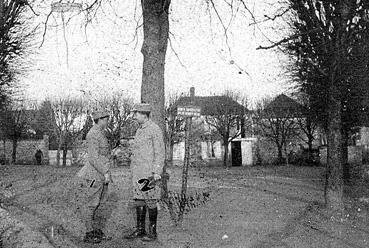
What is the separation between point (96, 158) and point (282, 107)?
43.0 metres

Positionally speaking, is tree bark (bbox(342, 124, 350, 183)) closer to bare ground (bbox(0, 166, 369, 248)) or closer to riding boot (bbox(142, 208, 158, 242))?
bare ground (bbox(0, 166, 369, 248))

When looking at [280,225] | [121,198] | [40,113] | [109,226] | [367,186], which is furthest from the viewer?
[40,113]

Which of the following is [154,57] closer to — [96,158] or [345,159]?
[96,158]

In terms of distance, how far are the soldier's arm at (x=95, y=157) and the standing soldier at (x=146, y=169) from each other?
0.45 metres

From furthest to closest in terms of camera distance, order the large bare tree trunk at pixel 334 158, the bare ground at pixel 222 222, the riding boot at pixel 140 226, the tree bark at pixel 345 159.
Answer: the tree bark at pixel 345 159, the large bare tree trunk at pixel 334 158, the bare ground at pixel 222 222, the riding boot at pixel 140 226

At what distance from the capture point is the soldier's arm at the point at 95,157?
6.55 meters

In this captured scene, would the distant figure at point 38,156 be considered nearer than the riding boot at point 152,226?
No

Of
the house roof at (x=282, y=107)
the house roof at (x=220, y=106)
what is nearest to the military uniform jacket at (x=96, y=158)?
the house roof at (x=282, y=107)

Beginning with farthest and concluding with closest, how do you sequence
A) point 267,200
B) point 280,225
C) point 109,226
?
point 267,200 → point 280,225 → point 109,226

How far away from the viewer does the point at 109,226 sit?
737 cm

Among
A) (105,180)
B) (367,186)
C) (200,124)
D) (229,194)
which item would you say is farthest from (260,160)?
(105,180)

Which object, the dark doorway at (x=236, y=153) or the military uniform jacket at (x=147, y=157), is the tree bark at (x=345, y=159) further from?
the dark doorway at (x=236, y=153)

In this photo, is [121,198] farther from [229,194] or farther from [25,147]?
[25,147]

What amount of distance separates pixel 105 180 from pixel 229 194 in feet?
21.8
